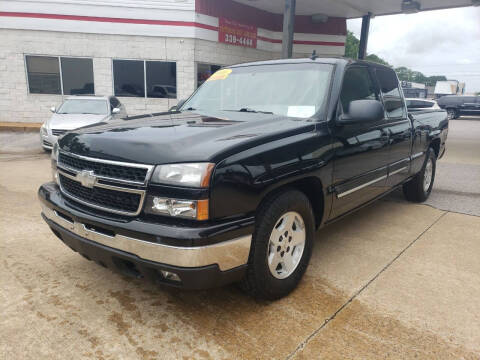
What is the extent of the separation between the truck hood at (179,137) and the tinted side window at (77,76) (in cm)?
1376

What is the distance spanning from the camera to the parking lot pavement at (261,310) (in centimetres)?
230

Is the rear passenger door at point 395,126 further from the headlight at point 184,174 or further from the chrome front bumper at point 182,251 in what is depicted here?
the headlight at point 184,174

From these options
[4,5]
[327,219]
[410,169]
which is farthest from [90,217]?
[4,5]

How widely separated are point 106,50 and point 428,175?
1342 centimetres

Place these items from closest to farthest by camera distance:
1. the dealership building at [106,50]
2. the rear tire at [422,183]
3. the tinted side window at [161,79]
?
1. the rear tire at [422,183]
2. the dealership building at [106,50]
3. the tinted side window at [161,79]

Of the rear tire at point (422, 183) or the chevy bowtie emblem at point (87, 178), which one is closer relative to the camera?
the chevy bowtie emblem at point (87, 178)

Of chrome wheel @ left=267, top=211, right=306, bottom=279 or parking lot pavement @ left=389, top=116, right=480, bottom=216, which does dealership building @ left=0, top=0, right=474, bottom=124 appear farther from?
chrome wheel @ left=267, top=211, right=306, bottom=279

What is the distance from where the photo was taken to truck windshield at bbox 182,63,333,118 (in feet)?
10.6

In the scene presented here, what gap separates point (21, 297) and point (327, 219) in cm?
244

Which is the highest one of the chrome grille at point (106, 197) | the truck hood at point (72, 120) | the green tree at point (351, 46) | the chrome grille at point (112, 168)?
the green tree at point (351, 46)

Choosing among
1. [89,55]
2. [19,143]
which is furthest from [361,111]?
[89,55]

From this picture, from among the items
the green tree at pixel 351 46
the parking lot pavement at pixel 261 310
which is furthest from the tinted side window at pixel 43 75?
the green tree at pixel 351 46

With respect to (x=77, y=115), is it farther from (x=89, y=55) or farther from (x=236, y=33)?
(x=236, y=33)

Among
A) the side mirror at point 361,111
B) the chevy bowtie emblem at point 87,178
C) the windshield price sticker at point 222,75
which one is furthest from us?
the windshield price sticker at point 222,75
